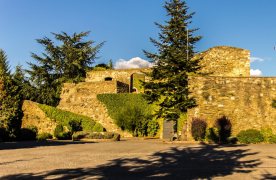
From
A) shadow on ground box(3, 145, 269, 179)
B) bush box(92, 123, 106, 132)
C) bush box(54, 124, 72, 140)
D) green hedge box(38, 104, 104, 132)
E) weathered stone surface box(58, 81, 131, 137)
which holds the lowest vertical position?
shadow on ground box(3, 145, 269, 179)

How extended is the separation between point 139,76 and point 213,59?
9263mm

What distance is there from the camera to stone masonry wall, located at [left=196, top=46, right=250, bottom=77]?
31.4 metres

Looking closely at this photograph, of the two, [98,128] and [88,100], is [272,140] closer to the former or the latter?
[98,128]

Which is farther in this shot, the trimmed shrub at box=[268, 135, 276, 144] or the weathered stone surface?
the weathered stone surface

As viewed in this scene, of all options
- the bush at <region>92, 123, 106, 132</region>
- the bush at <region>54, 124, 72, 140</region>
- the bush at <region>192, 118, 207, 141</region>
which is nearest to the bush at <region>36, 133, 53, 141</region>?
the bush at <region>54, 124, 72, 140</region>

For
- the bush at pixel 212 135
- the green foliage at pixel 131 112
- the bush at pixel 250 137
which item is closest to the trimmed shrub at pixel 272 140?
the bush at pixel 250 137

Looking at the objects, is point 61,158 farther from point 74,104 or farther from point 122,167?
point 74,104

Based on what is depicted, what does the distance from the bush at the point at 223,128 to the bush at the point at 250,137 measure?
879mm

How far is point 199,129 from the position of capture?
21.8 meters

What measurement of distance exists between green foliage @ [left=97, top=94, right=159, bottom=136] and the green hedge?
71.9 inches

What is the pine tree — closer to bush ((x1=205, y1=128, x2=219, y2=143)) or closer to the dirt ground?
bush ((x1=205, y1=128, x2=219, y2=143))

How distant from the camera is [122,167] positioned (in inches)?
448

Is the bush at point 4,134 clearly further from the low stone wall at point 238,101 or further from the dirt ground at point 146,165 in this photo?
the low stone wall at point 238,101

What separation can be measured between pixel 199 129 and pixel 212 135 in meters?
0.84
